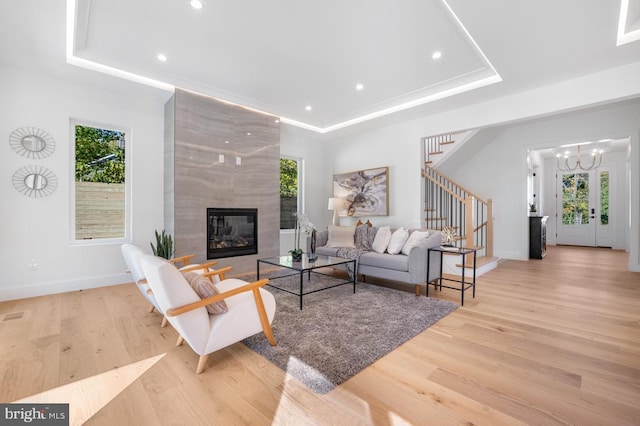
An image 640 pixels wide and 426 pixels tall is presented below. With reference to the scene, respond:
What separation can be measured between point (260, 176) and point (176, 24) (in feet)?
9.02

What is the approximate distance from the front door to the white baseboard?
11764 mm

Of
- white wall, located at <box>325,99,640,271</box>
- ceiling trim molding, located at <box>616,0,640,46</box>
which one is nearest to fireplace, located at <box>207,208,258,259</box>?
white wall, located at <box>325,99,640,271</box>

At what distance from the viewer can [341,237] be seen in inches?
206

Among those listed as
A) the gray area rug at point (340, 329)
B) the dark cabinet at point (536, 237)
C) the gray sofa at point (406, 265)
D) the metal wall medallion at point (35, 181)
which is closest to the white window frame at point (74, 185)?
the metal wall medallion at point (35, 181)

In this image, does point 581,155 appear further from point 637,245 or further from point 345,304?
point 345,304

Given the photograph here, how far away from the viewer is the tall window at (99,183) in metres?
4.20

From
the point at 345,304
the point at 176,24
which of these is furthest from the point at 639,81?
the point at 176,24

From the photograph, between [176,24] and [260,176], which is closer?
[176,24]

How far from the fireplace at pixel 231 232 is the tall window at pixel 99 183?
1331 millimetres

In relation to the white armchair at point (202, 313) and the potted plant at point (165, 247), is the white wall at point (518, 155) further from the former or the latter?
the potted plant at point (165, 247)

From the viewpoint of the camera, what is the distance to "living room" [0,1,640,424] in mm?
3586

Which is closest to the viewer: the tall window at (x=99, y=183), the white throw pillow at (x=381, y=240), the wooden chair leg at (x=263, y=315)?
the wooden chair leg at (x=263, y=315)

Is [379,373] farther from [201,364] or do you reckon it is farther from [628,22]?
[628,22]

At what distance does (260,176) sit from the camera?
17.5 ft
